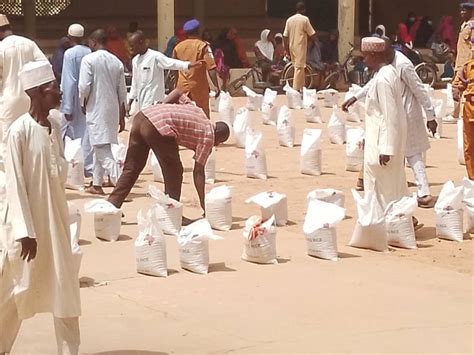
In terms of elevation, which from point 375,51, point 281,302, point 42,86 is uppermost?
point 42,86

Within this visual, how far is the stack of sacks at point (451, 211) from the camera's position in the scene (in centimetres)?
951

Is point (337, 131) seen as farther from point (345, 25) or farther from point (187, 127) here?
point (345, 25)

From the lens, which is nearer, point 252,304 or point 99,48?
point 252,304

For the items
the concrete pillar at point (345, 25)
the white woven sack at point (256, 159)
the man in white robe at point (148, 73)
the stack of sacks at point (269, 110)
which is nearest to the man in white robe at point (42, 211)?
the white woven sack at point (256, 159)

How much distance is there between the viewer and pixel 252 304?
24.2 ft

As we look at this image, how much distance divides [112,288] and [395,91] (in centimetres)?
294

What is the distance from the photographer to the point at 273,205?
9.73m

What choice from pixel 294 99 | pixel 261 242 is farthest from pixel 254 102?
pixel 261 242

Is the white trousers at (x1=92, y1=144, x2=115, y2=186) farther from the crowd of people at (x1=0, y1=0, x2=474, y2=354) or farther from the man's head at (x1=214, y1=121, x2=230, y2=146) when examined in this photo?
the man's head at (x1=214, y1=121, x2=230, y2=146)

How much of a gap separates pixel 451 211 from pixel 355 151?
372cm

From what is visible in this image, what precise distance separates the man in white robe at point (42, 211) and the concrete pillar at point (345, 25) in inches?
699

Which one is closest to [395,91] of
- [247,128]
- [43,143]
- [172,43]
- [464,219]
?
[464,219]

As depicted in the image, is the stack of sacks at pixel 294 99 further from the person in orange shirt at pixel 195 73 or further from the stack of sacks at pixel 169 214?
the stack of sacks at pixel 169 214

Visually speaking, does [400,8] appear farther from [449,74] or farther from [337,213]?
[337,213]
